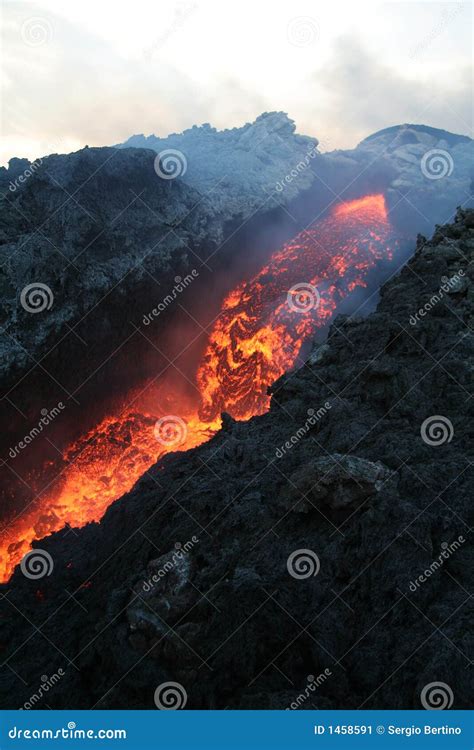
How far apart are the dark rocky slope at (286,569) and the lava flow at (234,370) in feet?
26.3

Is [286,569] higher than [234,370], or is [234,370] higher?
[234,370]

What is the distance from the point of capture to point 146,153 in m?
29.0

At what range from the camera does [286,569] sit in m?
9.92

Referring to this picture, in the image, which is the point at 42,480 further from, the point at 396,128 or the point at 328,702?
the point at 396,128

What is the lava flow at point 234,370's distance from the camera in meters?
23.7

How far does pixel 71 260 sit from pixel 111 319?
353 centimetres

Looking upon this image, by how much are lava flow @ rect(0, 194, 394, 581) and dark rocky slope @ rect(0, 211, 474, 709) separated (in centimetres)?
803

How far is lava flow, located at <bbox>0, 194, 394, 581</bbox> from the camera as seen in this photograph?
23.7m

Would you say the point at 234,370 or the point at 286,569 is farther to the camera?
the point at 234,370

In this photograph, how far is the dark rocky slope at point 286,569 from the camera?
805 cm

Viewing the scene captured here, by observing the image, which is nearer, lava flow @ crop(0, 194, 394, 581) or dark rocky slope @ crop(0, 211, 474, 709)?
dark rocky slope @ crop(0, 211, 474, 709)

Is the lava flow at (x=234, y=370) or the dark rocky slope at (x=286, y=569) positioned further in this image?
the lava flow at (x=234, y=370)

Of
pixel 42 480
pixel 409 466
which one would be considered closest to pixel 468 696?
pixel 409 466

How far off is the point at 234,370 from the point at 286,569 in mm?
22753
